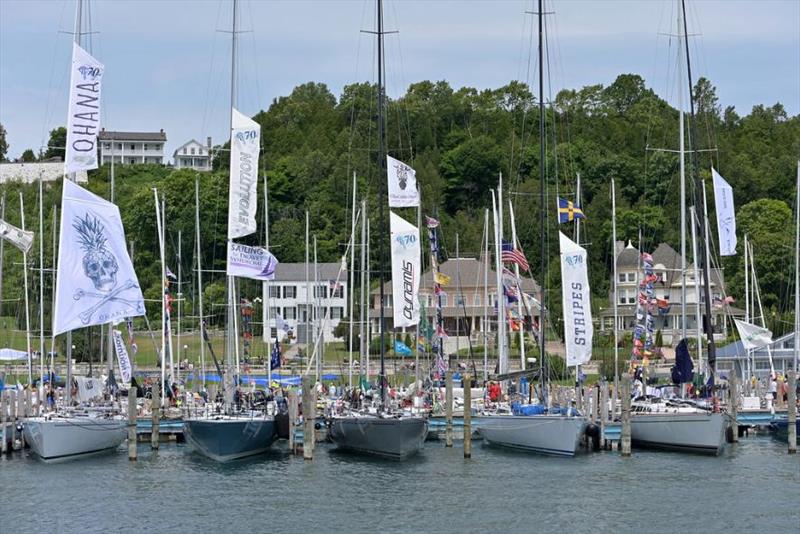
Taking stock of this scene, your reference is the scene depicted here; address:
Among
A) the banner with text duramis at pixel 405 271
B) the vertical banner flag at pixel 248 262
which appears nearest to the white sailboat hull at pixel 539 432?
the banner with text duramis at pixel 405 271

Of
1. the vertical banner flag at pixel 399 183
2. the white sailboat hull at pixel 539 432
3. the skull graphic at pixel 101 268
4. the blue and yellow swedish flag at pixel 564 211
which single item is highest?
the vertical banner flag at pixel 399 183

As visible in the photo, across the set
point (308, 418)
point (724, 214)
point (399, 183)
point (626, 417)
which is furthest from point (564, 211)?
point (308, 418)

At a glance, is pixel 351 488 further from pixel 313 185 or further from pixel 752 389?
pixel 313 185

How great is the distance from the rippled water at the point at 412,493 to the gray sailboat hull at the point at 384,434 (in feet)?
1.85

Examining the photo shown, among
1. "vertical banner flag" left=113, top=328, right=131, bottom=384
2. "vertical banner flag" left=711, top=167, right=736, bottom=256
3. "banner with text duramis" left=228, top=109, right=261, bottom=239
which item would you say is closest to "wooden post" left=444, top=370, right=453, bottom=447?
"banner with text duramis" left=228, top=109, right=261, bottom=239

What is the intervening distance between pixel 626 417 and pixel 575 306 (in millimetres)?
5187

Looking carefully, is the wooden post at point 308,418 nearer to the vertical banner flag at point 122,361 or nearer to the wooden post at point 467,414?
the wooden post at point 467,414

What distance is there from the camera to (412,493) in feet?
149

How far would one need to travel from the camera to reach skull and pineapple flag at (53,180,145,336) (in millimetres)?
46781

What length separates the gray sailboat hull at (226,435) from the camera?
165 ft

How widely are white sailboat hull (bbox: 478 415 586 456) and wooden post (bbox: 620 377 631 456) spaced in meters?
1.84

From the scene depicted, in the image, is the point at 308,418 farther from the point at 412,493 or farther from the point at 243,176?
the point at 243,176

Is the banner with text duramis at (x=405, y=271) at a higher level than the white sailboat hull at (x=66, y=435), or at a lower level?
higher

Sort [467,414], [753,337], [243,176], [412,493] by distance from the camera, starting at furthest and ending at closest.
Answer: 1. [753,337]
2. [467,414]
3. [243,176]
4. [412,493]
